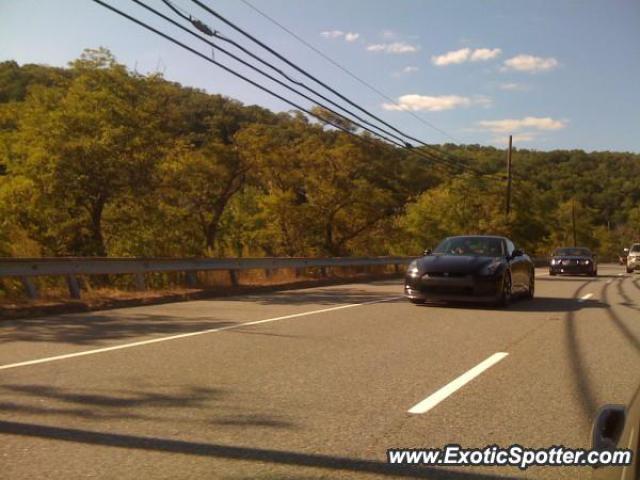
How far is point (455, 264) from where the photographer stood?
11.9 metres

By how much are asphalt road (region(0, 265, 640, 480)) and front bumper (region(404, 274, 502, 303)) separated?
1.54 metres

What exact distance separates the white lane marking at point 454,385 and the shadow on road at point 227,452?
3.90 ft

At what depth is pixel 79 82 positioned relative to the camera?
1786cm

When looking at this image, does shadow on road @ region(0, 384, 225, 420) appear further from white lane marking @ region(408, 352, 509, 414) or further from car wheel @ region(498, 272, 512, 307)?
car wheel @ region(498, 272, 512, 307)

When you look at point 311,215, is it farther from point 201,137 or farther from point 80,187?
point 80,187

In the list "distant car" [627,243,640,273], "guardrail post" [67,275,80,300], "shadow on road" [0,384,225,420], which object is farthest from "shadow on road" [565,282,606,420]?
"distant car" [627,243,640,273]

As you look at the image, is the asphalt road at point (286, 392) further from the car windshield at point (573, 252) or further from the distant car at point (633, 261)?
the distant car at point (633, 261)

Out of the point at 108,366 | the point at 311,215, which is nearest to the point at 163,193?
the point at 311,215

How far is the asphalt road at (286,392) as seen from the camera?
12.3 ft

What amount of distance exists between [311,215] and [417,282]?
59.5ft

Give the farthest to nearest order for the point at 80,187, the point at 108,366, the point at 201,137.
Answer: the point at 201,137 → the point at 80,187 → the point at 108,366

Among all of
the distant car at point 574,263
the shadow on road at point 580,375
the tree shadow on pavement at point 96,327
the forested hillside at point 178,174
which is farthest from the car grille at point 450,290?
the distant car at point 574,263

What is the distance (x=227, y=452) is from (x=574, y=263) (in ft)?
85.8

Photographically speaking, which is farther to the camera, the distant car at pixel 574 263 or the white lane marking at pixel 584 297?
the distant car at pixel 574 263
